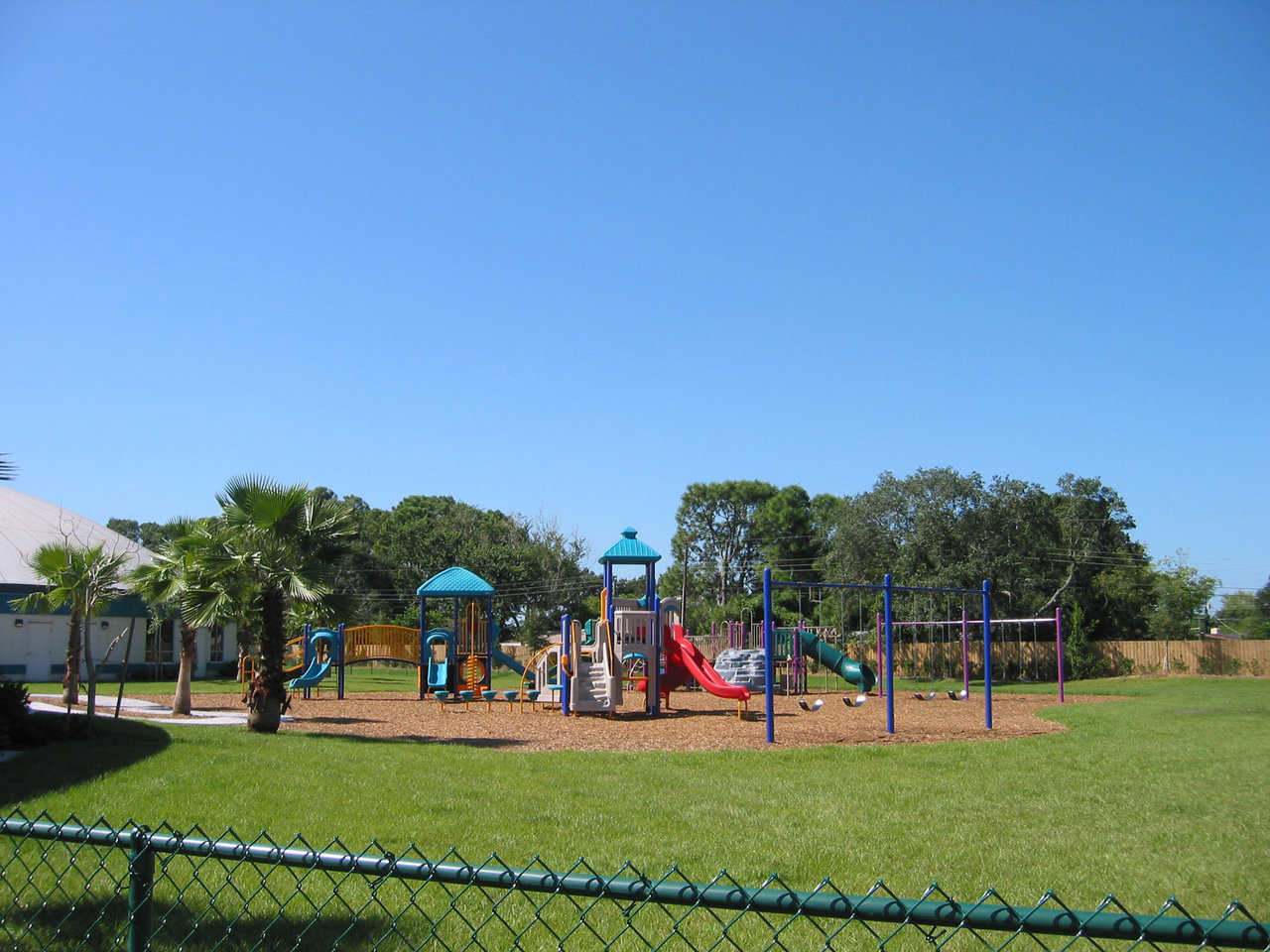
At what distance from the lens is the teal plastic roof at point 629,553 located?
24719mm

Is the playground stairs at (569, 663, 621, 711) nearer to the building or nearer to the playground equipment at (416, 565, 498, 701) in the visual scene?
the playground equipment at (416, 565, 498, 701)

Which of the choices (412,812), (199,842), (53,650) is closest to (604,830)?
(412,812)

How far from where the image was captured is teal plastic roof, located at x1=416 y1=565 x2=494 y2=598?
97.2ft

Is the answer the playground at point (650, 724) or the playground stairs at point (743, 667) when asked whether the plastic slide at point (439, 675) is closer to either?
the playground at point (650, 724)

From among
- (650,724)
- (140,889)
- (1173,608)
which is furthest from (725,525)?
(140,889)

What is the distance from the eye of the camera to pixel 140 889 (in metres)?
3.30

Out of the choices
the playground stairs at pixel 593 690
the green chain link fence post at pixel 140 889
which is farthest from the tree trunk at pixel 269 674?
the green chain link fence post at pixel 140 889

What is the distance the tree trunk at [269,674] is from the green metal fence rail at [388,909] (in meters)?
10.2

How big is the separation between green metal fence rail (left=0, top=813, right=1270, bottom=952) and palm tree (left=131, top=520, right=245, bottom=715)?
10349 millimetres

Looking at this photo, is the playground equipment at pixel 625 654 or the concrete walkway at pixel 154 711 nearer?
the concrete walkway at pixel 154 711

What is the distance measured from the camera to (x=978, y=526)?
145 ft

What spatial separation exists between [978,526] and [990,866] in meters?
38.6

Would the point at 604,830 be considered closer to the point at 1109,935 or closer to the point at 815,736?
the point at 1109,935

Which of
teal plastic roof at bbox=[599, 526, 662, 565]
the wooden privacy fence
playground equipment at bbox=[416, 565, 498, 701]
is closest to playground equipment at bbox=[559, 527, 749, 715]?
teal plastic roof at bbox=[599, 526, 662, 565]
